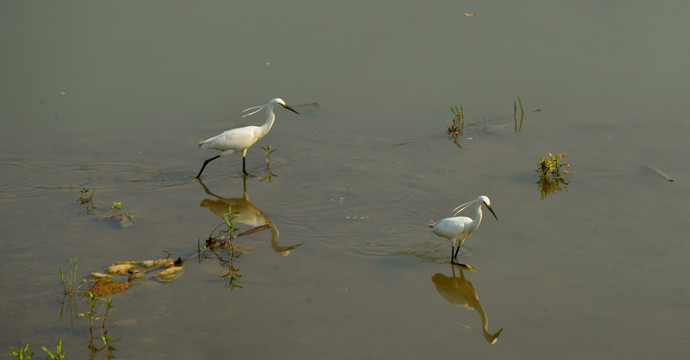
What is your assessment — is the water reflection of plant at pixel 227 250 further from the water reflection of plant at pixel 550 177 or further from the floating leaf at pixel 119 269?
the water reflection of plant at pixel 550 177

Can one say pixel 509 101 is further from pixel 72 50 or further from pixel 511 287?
pixel 72 50

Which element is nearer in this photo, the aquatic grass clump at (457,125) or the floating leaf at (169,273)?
the floating leaf at (169,273)

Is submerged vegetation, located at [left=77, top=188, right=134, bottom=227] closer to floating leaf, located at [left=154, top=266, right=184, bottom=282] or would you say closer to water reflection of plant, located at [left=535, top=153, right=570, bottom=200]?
floating leaf, located at [left=154, top=266, right=184, bottom=282]

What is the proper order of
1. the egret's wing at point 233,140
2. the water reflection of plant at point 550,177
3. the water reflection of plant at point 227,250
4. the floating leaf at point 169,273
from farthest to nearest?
1. the egret's wing at point 233,140
2. the water reflection of plant at point 550,177
3. the water reflection of plant at point 227,250
4. the floating leaf at point 169,273

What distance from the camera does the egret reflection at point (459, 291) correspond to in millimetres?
6520

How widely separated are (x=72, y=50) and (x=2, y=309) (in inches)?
380

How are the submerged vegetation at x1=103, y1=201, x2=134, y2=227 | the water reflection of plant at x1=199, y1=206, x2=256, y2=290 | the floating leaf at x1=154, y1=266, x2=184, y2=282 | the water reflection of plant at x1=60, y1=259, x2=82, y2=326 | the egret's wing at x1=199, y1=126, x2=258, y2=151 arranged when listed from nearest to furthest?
the water reflection of plant at x1=60, y1=259, x2=82, y2=326, the floating leaf at x1=154, y1=266, x2=184, y2=282, the water reflection of plant at x1=199, y1=206, x2=256, y2=290, the submerged vegetation at x1=103, y1=201, x2=134, y2=227, the egret's wing at x1=199, y1=126, x2=258, y2=151

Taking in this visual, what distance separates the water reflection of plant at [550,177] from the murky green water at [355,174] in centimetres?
21

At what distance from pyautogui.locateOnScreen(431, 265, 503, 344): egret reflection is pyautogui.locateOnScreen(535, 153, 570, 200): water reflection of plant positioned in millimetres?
2424

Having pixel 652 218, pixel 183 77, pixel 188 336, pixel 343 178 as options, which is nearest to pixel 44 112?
pixel 183 77

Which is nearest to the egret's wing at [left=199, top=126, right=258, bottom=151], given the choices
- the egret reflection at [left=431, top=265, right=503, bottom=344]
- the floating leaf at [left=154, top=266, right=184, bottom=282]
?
the floating leaf at [left=154, top=266, right=184, bottom=282]

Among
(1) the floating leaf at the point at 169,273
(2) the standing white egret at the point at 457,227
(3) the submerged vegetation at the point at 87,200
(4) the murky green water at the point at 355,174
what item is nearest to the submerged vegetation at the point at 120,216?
(4) the murky green water at the point at 355,174

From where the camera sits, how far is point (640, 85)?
12438 mm

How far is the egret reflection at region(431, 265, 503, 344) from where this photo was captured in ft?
21.4
